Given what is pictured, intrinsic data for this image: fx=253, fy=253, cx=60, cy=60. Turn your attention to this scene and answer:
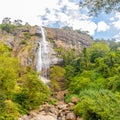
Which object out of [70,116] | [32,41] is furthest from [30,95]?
[32,41]

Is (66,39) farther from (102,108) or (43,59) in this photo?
(102,108)

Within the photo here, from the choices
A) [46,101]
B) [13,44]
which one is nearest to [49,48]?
[13,44]

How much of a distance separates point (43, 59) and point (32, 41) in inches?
287

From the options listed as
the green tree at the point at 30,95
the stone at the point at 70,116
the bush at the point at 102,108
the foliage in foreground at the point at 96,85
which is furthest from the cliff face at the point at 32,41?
the bush at the point at 102,108

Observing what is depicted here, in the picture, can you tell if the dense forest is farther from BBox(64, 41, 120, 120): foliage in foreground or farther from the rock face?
the rock face

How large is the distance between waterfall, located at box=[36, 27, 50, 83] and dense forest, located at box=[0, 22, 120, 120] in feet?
6.83

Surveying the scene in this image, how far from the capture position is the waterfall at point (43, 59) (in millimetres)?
52906

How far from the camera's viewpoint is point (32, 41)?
6150 centimetres

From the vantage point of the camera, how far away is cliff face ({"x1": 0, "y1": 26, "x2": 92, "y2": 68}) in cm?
5559

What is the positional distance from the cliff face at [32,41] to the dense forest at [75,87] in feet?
12.1

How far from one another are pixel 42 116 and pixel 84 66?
21872 mm

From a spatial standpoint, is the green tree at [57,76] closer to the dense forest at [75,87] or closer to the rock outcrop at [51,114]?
the dense forest at [75,87]

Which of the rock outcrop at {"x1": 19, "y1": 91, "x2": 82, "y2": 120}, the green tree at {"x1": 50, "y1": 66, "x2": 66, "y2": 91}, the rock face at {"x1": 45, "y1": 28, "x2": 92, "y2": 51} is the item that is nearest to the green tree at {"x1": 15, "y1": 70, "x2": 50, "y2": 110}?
the rock outcrop at {"x1": 19, "y1": 91, "x2": 82, "y2": 120}

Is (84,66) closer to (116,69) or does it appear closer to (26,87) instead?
(116,69)
